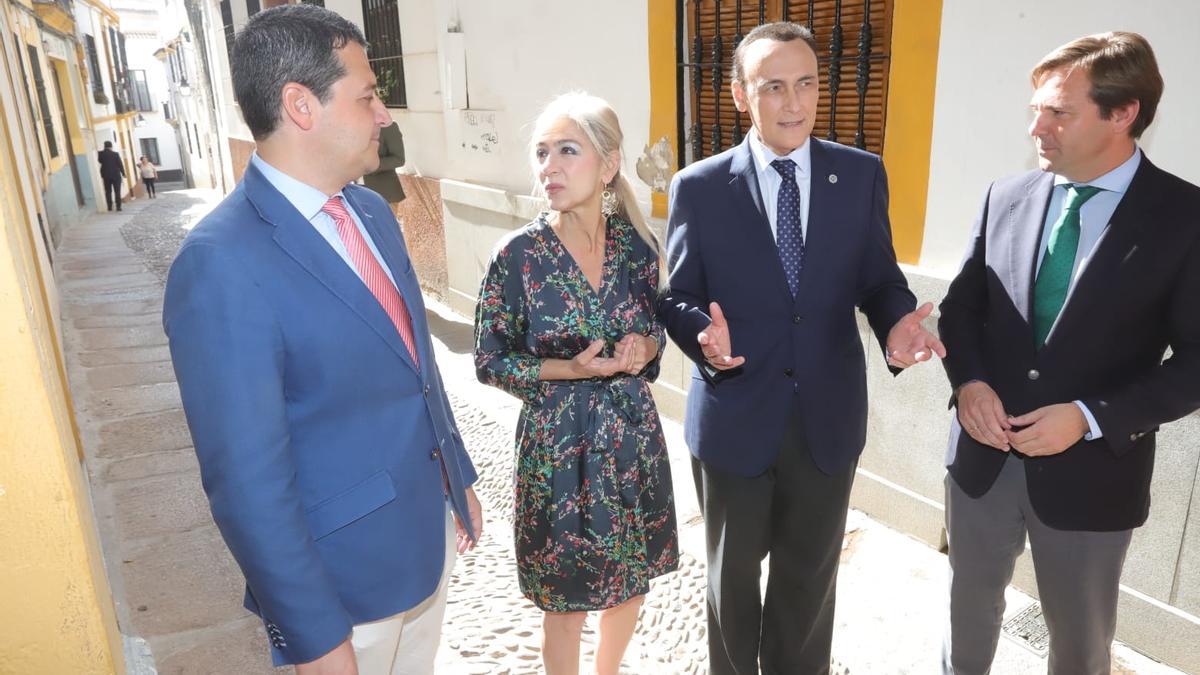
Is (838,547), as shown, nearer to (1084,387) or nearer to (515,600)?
(1084,387)

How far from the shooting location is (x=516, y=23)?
6316 mm

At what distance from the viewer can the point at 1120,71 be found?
1884 millimetres

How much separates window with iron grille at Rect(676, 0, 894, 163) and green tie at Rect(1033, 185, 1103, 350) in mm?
1815

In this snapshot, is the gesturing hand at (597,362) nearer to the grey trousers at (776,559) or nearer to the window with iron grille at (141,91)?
the grey trousers at (776,559)

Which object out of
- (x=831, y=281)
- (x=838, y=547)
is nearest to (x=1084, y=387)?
(x=831, y=281)

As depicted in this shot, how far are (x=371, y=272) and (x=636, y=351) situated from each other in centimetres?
86

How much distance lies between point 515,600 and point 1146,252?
2658 mm

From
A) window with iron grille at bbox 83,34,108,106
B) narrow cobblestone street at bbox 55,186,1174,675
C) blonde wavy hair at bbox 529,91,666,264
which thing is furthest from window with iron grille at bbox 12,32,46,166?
window with iron grille at bbox 83,34,108,106

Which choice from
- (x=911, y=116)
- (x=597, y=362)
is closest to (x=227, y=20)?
(x=911, y=116)

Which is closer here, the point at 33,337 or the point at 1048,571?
the point at 33,337

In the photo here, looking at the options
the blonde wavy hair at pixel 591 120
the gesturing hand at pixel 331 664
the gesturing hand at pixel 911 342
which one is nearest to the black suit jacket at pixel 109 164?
the blonde wavy hair at pixel 591 120

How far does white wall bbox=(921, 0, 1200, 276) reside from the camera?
2.65 meters

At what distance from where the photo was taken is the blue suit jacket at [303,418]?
57.2 inches

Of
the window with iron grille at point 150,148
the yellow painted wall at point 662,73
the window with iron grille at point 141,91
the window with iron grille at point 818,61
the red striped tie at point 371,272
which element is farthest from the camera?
the window with iron grille at point 150,148
